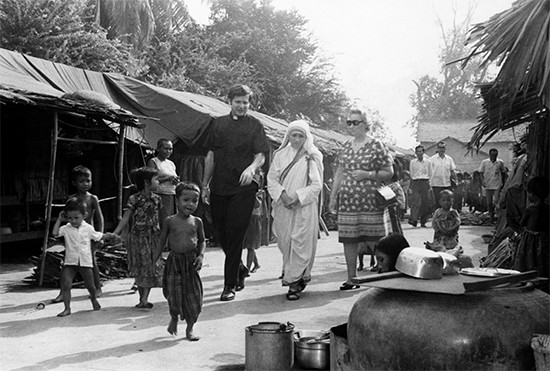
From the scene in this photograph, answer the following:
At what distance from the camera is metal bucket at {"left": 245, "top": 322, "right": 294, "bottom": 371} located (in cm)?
412

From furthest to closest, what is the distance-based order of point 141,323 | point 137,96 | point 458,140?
point 458,140 < point 137,96 < point 141,323

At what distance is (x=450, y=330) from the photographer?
3.27 m

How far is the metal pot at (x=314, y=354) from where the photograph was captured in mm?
4164

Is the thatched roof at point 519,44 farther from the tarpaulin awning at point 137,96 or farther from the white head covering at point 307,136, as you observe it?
the tarpaulin awning at point 137,96

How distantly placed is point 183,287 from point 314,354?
4.74 feet

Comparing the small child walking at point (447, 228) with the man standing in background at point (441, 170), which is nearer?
the small child walking at point (447, 228)

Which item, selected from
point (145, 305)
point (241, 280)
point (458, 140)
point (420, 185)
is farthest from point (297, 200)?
point (458, 140)

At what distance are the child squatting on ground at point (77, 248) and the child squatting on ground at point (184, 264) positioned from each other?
109 cm

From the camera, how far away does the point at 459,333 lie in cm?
325

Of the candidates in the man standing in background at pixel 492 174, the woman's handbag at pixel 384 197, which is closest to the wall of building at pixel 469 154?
the man standing in background at pixel 492 174

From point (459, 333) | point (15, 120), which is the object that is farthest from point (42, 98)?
point (459, 333)

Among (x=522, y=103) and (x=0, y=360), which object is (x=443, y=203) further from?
(x=0, y=360)

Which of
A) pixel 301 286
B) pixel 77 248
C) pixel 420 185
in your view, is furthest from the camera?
pixel 420 185

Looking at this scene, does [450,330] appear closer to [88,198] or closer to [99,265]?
[88,198]
